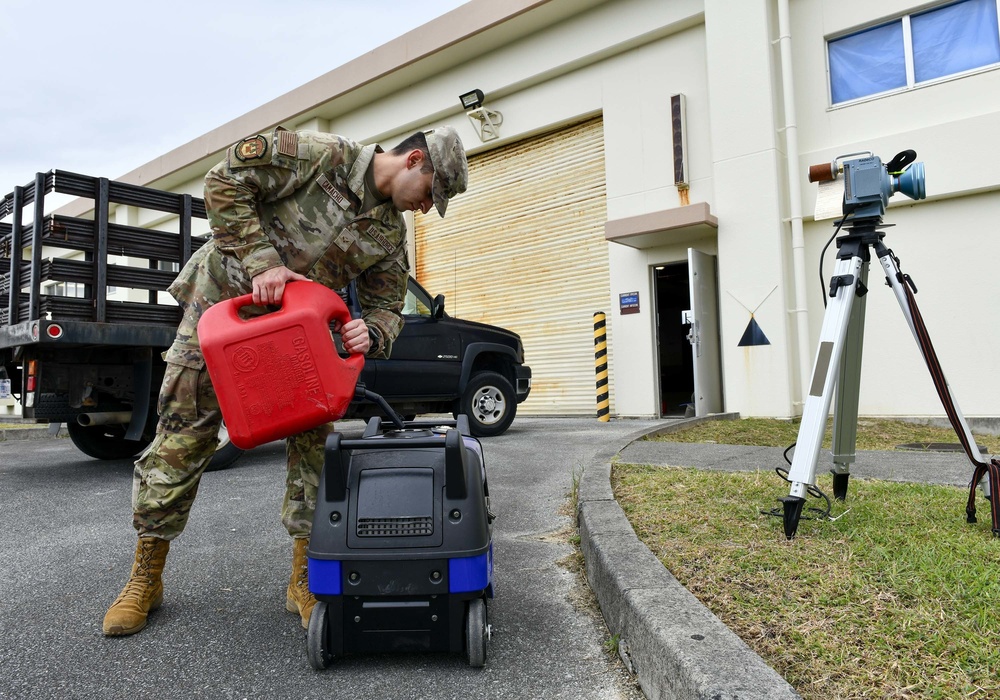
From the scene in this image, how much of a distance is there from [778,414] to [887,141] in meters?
3.73

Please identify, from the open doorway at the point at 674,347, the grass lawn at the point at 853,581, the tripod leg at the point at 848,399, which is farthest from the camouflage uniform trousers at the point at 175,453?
the open doorway at the point at 674,347

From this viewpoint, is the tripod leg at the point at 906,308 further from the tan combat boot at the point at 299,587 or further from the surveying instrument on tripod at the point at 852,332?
the tan combat boot at the point at 299,587

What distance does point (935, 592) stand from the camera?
6.23 ft

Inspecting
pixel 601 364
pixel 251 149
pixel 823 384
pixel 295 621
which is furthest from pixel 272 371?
pixel 601 364

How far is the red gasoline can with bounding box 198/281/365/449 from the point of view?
1.96 m

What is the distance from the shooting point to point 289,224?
237cm

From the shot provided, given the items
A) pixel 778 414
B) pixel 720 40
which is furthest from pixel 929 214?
pixel 720 40

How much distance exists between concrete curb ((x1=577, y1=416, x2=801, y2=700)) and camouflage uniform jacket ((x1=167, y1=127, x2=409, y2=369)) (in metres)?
1.17

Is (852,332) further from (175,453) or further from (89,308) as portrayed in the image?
(89,308)

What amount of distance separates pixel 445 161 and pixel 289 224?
2.04 ft

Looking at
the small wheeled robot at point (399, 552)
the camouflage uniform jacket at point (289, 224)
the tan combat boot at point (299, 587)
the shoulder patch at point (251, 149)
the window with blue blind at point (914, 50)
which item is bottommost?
the tan combat boot at point (299, 587)

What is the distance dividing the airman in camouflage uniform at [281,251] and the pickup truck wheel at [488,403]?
4.98 meters

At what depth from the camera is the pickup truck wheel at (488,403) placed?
7.47m

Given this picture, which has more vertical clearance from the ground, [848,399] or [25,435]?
[848,399]
